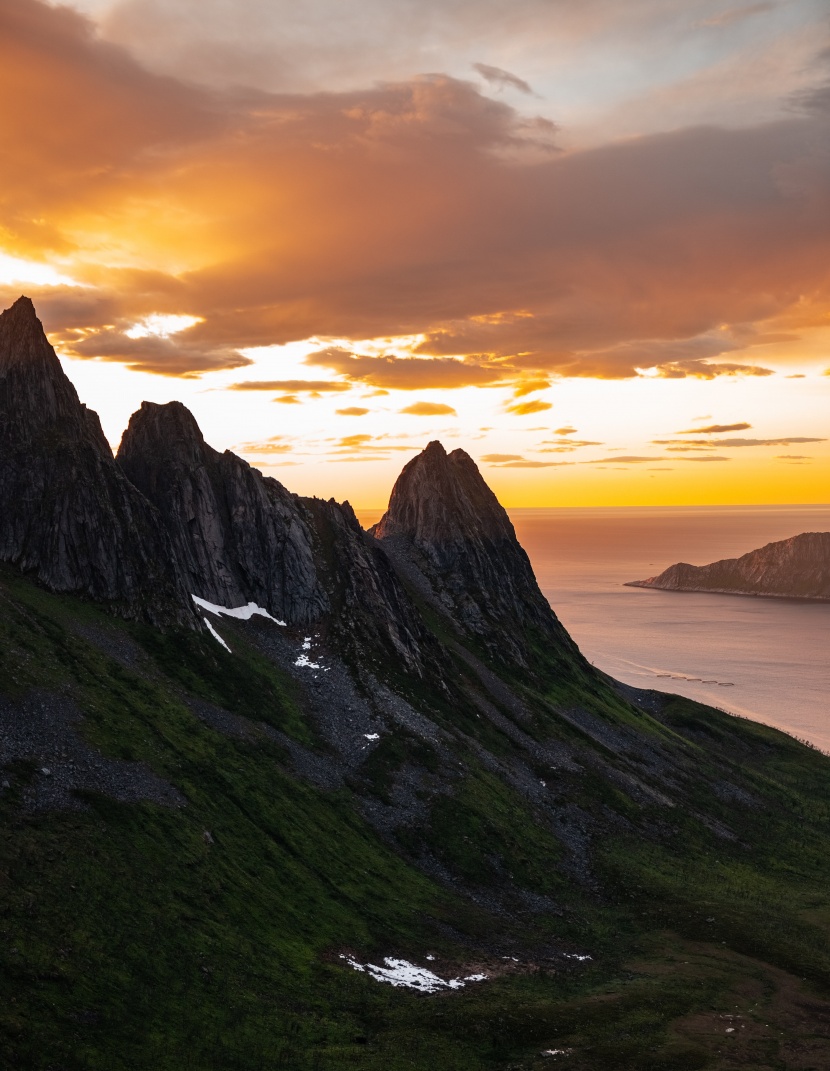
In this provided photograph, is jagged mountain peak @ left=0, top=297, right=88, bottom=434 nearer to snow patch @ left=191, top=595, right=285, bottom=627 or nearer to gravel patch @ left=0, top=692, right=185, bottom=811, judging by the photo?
snow patch @ left=191, top=595, right=285, bottom=627

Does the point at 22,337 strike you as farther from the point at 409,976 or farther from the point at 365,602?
the point at 409,976

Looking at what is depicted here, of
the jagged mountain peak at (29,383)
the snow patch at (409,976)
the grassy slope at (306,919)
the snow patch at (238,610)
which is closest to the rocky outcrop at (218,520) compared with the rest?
the snow patch at (238,610)

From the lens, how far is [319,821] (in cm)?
8431

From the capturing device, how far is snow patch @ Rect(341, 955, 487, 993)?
61188 mm

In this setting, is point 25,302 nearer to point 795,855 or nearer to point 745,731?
point 795,855

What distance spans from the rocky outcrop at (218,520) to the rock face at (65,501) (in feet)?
46.0

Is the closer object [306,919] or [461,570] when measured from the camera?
[306,919]

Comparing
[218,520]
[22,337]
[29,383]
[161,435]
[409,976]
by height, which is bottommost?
[409,976]

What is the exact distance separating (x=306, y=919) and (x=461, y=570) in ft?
395

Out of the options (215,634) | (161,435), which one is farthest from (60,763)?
(161,435)

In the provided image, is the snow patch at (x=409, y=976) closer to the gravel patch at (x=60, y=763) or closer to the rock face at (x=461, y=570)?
the gravel patch at (x=60, y=763)

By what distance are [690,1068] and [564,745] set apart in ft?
→ 265

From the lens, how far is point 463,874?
287 feet

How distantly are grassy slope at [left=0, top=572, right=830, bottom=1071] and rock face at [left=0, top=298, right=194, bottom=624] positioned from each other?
573 centimetres
